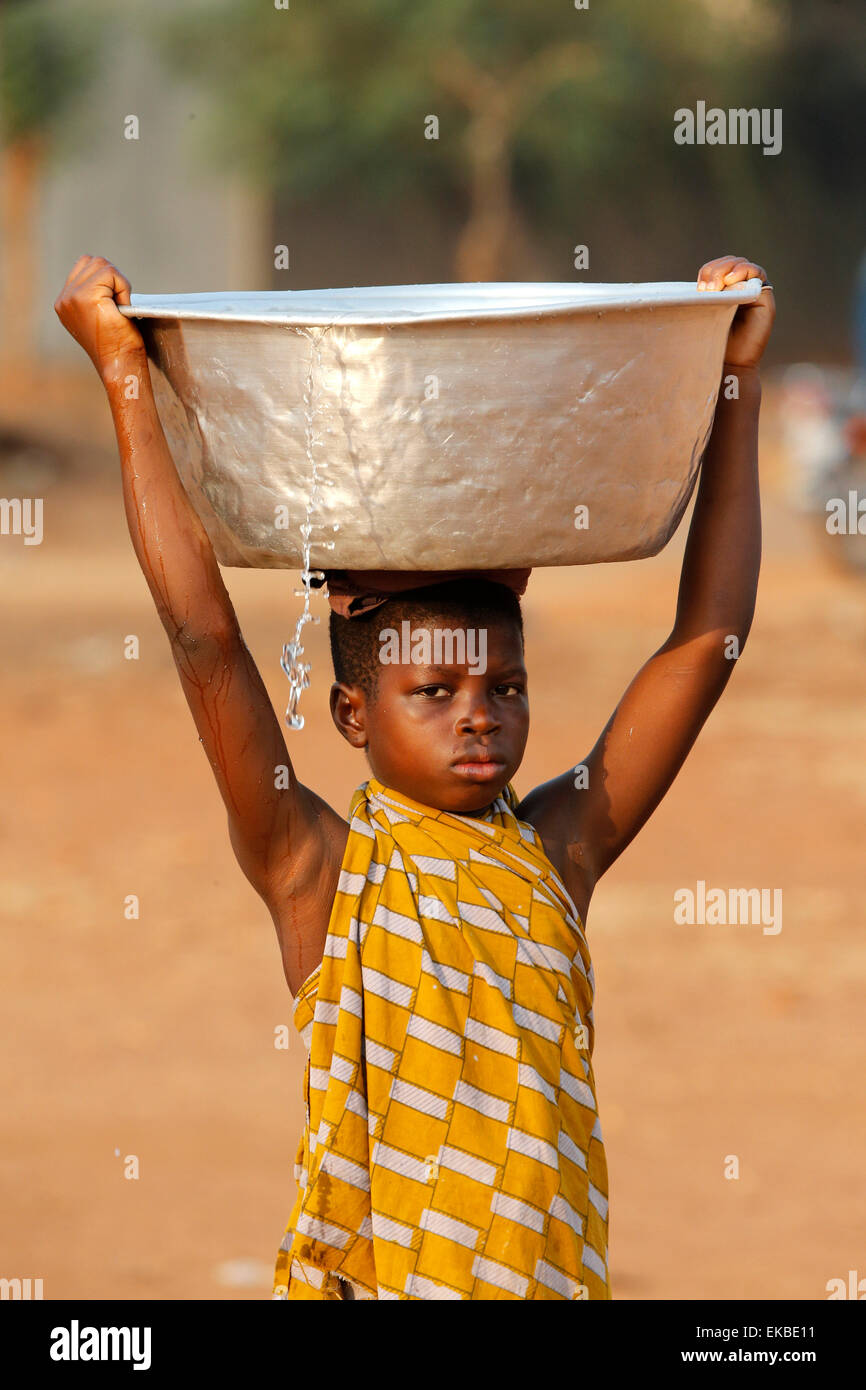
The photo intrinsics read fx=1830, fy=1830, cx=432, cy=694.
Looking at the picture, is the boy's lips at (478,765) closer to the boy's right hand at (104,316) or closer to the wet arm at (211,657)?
the wet arm at (211,657)

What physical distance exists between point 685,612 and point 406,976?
59cm

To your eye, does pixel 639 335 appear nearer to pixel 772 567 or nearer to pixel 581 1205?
pixel 581 1205

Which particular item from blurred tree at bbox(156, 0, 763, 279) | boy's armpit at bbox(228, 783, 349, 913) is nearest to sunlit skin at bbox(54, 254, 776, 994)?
boy's armpit at bbox(228, 783, 349, 913)

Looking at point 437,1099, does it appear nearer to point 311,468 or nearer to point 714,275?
point 311,468

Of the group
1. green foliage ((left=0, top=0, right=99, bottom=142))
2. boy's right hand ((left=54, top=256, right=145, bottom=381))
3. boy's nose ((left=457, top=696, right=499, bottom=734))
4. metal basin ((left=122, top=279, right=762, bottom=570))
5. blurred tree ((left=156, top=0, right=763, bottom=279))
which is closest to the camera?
metal basin ((left=122, top=279, right=762, bottom=570))

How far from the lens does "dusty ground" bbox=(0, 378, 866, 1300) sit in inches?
164

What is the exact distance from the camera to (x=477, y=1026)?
197 cm

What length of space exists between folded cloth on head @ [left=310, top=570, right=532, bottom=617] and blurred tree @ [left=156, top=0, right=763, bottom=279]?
2096cm

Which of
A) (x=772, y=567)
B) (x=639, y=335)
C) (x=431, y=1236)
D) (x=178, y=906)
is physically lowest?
(x=431, y=1236)

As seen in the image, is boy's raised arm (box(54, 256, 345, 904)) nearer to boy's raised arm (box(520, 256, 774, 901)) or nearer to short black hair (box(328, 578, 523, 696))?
short black hair (box(328, 578, 523, 696))

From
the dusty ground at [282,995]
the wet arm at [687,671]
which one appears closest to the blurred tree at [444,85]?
the dusty ground at [282,995]

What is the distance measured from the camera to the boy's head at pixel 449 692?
2.01 meters

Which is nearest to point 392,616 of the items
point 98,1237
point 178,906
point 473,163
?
point 98,1237

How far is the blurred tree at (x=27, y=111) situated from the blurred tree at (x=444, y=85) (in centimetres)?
283
